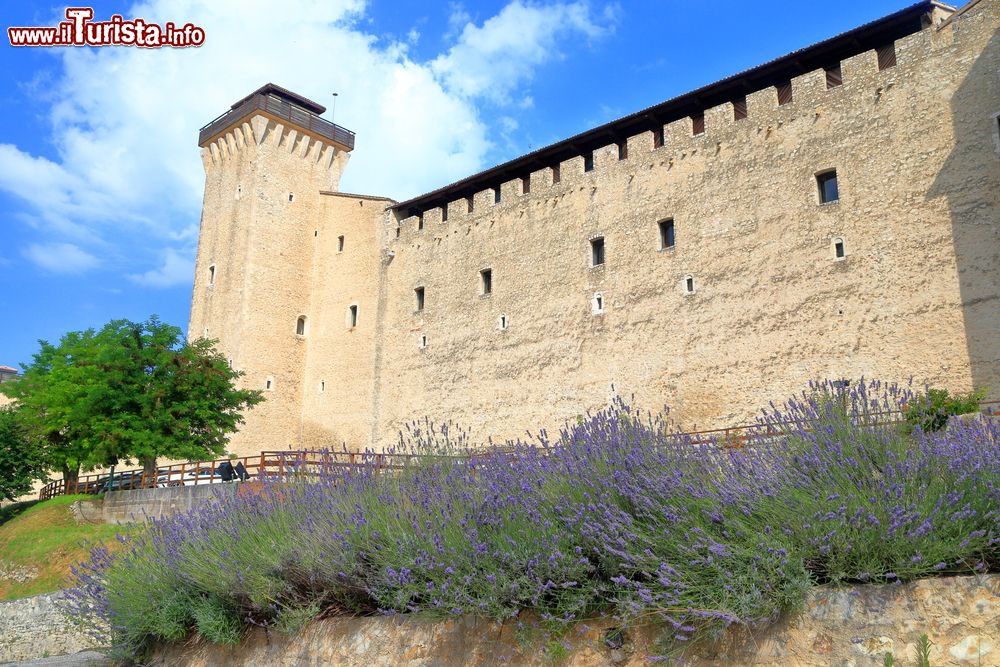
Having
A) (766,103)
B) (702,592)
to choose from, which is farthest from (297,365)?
(702,592)

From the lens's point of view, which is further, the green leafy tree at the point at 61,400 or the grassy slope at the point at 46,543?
the green leafy tree at the point at 61,400

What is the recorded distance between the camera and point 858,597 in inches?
140

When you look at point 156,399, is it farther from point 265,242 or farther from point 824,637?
point 824,637

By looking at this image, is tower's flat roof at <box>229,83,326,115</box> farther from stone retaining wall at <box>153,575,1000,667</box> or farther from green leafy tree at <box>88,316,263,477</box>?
stone retaining wall at <box>153,575,1000,667</box>

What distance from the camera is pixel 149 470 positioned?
18.4 m

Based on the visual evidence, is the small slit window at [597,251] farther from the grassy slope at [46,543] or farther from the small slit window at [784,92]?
the grassy slope at [46,543]

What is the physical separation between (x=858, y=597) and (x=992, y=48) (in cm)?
1332

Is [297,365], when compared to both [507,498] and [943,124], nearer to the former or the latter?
[943,124]

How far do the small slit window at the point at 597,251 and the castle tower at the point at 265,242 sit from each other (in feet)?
34.1

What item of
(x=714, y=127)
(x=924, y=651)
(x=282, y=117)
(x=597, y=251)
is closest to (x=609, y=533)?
(x=924, y=651)

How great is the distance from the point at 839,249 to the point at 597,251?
5831mm

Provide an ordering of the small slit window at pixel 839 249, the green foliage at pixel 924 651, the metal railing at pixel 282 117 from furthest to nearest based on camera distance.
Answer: the metal railing at pixel 282 117
the small slit window at pixel 839 249
the green foliage at pixel 924 651

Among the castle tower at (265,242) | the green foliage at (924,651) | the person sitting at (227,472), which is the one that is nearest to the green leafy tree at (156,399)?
the person sitting at (227,472)

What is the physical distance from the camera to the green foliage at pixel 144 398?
17.8 m
